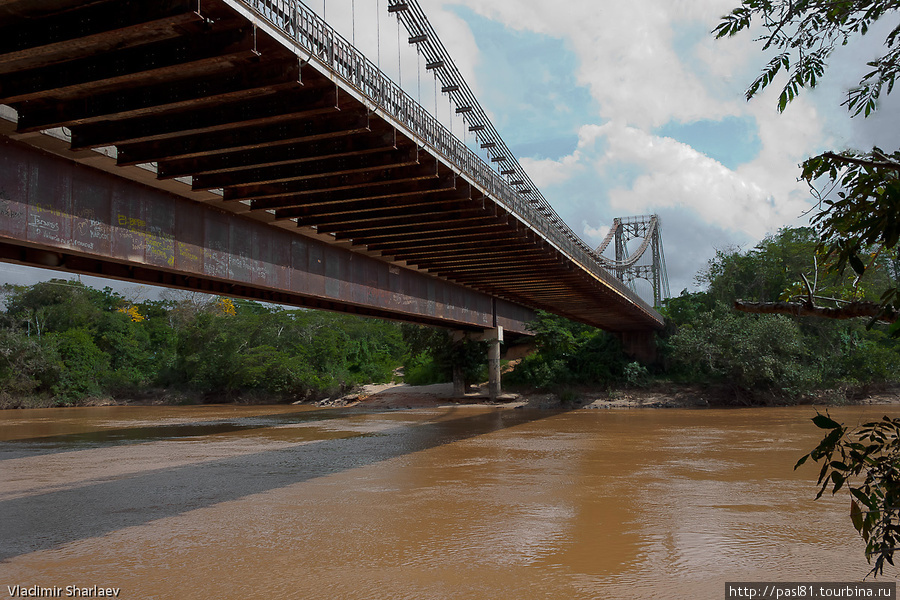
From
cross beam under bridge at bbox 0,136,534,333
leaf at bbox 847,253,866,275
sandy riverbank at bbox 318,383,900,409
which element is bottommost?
sandy riverbank at bbox 318,383,900,409

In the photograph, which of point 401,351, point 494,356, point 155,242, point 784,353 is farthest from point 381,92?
point 401,351

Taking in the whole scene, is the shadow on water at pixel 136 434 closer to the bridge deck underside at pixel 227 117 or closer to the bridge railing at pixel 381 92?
the bridge deck underside at pixel 227 117

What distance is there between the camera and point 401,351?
60156 mm

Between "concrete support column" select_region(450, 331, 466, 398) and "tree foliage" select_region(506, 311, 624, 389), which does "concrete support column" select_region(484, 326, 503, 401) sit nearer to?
"concrete support column" select_region(450, 331, 466, 398)

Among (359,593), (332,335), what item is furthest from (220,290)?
(332,335)

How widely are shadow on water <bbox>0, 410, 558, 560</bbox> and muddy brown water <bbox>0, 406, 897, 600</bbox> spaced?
0.06 m

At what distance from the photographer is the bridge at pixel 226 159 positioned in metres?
7.73

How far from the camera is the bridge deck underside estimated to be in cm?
738

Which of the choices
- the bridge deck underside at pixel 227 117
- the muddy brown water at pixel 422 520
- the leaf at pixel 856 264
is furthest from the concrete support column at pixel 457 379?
the leaf at pixel 856 264

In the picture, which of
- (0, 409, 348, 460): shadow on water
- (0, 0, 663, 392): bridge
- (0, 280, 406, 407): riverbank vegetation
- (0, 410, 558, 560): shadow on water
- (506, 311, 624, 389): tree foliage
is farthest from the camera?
(0, 280, 406, 407): riverbank vegetation

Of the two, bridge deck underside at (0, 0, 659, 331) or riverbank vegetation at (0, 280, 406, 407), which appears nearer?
bridge deck underside at (0, 0, 659, 331)

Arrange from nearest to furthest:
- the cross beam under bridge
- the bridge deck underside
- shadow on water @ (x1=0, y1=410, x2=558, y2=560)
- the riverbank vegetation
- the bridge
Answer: the bridge deck underside < the bridge < shadow on water @ (x1=0, y1=410, x2=558, y2=560) < the cross beam under bridge < the riverbank vegetation

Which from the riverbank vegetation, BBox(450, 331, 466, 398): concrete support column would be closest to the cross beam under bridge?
BBox(450, 331, 466, 398): concrete support column

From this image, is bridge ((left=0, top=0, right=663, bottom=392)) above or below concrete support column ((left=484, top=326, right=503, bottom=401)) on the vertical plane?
above
